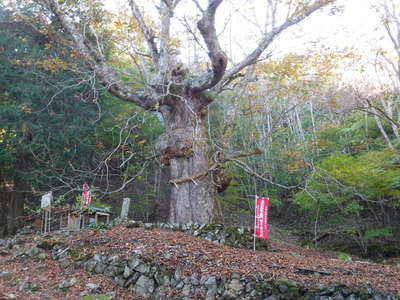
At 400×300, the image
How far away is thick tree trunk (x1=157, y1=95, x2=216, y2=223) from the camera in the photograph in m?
8.04

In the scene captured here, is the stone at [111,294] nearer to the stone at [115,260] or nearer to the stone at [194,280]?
the stone at [115,260]

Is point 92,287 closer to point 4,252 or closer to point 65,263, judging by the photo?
point 65,263

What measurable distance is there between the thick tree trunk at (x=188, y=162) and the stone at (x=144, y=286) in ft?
8.28

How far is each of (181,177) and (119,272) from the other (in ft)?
9.23

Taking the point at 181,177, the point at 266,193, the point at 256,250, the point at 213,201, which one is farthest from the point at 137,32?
the point at 266,193

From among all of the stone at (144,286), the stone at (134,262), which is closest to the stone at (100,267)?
the stone at (134,262)

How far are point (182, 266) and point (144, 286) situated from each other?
588mm

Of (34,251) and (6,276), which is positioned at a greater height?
(34,251)

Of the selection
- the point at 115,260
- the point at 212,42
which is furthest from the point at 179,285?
the point at 212,42

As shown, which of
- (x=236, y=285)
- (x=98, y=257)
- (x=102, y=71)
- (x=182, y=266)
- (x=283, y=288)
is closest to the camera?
(x=283, y=288)

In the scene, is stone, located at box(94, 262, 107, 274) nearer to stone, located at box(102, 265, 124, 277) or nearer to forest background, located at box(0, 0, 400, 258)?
stone, located at box(102, 265, 124, 277)

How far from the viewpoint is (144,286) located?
5.50 meters

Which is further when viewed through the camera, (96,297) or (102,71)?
(102,71)

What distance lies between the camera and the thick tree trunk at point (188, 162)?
8.04m
